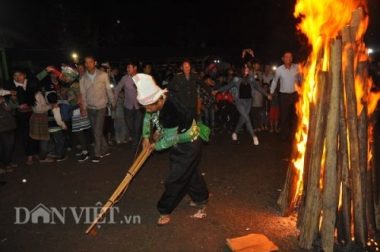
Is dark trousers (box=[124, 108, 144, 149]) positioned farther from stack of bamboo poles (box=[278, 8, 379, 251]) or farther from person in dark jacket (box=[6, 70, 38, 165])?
stack of bamboo poles (box=[278, 8, 379, 251])

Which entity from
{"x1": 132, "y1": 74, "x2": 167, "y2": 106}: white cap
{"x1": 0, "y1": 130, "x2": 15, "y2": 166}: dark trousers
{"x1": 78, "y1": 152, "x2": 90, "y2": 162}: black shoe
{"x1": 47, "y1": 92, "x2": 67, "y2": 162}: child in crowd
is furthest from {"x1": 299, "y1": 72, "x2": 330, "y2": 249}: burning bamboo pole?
{"x1": 0, "y1": 130, "x2": 15, "y2": 166}: dark trousers

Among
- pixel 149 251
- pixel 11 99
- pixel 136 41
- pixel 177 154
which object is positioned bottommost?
pixel 149 251

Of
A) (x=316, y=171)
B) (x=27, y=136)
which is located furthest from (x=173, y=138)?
(x=27, y=136)

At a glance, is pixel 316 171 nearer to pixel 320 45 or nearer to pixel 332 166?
pixel 332 166

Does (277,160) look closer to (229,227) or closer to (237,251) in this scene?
(229,227)

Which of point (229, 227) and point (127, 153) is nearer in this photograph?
point (229, 227)

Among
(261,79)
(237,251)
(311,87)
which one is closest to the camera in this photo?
(237,251)

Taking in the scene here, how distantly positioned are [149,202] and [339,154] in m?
3.07

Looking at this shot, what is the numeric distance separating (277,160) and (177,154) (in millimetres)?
3707

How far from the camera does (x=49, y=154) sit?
8.95 meters

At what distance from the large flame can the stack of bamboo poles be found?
2.9 inches

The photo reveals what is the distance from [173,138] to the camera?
493 centimetres

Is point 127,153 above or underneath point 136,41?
underneath

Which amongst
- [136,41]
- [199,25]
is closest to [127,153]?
[199,25]
